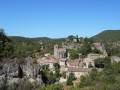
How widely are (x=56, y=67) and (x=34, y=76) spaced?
45.6 feet

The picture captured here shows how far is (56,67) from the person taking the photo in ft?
128

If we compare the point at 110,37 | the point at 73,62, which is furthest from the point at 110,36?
the point at 73,62

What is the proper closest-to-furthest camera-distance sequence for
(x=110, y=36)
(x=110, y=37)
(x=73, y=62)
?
(x=73, y=62)
(x=110, y=37)
(x=110, y=36)

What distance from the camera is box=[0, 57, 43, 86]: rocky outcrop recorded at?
23.9 metres

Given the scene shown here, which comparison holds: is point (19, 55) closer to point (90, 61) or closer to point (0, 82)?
point (0, 82)

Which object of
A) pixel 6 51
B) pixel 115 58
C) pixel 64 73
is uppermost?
pixel 6 51

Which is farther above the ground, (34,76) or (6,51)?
(6,51)

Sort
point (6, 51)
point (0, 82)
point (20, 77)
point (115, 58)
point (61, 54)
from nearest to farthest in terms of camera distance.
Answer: point (0, 82) → point (20, 77) → point (6, 51) → point (115, 58) → point (61, 54)

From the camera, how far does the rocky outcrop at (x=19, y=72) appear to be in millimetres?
23922

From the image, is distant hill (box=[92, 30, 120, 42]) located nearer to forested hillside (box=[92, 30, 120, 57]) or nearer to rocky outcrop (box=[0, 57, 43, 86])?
forested hillside (box=[92, 30, 120, 57])

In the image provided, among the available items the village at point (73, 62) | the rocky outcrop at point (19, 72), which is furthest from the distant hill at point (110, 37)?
the rocky outcrop at point (19, 72)

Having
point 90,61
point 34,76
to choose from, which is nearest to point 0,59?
point 34,76

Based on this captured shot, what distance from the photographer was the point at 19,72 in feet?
84.1

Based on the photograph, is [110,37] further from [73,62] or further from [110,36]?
[73,62]
